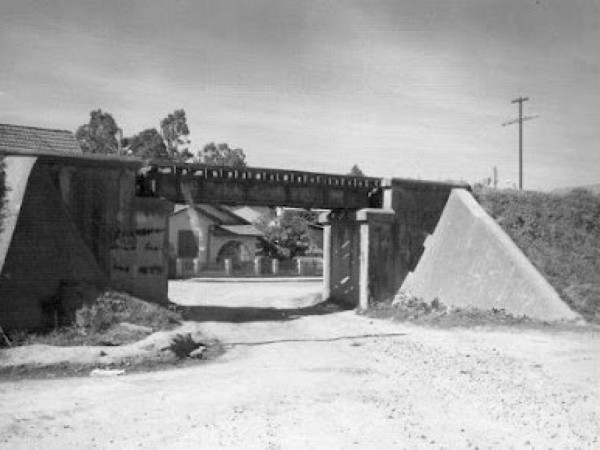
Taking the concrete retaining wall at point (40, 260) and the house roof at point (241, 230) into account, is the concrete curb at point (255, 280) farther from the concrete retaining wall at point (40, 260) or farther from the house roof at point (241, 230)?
the concrete retaining wall at point (40, 260)

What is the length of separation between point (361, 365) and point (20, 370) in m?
7.24

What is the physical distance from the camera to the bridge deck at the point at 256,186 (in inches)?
757

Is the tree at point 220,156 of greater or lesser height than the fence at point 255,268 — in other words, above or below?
above

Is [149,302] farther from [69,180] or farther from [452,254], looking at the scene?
[452,254]

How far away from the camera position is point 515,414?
26.9ft

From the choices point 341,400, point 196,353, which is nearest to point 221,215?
point 196,353

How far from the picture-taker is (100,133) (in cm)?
6288

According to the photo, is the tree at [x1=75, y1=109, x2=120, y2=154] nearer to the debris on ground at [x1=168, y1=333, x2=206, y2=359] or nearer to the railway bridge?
the railway bridge

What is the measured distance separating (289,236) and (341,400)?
42.4m

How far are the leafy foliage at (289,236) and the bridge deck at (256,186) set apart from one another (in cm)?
2896

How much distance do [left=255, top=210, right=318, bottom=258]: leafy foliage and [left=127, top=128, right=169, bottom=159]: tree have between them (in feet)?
60.9

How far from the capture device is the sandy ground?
724 centimetres

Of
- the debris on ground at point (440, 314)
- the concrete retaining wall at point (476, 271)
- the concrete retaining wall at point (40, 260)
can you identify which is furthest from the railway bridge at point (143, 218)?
the debris on ground at point (440, 314)

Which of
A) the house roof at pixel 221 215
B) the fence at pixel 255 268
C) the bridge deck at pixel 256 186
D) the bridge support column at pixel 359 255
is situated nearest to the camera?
the bridge deck at pixel 256 186
